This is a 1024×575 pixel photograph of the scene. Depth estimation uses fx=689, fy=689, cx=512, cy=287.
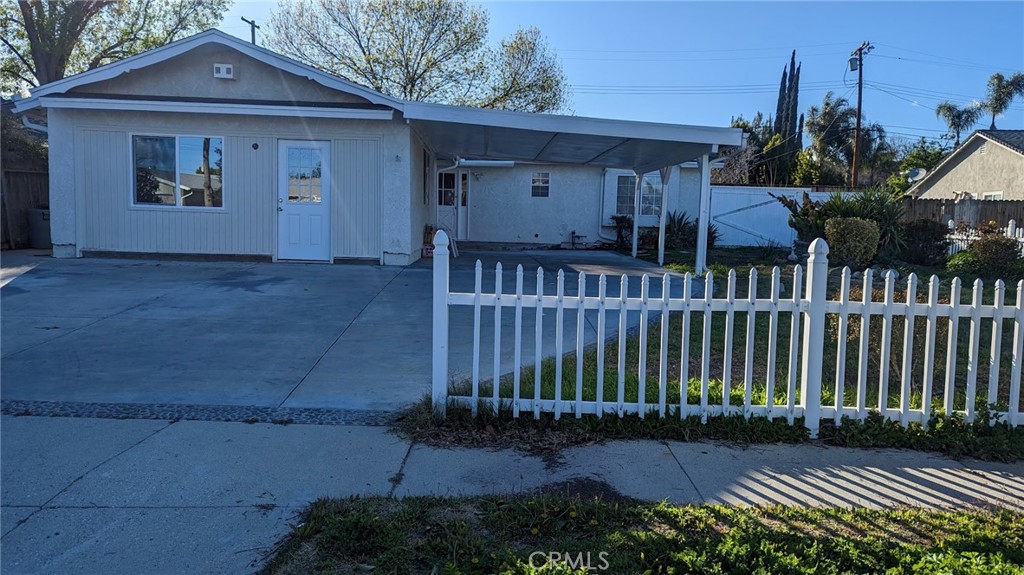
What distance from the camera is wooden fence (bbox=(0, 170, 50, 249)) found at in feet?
50.1

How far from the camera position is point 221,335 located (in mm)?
7406

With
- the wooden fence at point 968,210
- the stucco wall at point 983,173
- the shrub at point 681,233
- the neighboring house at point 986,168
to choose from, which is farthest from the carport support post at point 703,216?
the stucco wall at point 983,173

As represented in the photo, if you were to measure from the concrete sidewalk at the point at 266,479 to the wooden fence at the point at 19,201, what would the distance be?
1326 cm

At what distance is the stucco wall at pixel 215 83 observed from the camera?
43.1 ft

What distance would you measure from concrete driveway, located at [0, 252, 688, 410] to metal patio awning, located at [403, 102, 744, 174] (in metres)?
2.66

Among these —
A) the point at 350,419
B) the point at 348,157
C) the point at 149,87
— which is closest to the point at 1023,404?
the point at 350,419

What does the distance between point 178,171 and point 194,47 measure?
2370 mm

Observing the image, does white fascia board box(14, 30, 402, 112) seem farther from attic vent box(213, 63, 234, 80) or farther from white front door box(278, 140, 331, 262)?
white front door box(278, 140, 331, 262)

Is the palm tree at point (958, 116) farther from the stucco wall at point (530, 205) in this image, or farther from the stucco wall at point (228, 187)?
the stucco wall at point (228, 187)

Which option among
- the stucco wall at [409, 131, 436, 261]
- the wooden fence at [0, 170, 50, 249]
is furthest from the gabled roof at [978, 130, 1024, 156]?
the wooden fence at [0, 170, 50, 249]

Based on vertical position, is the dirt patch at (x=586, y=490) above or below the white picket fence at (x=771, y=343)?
below

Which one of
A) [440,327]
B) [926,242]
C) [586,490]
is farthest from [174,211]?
[926,242]

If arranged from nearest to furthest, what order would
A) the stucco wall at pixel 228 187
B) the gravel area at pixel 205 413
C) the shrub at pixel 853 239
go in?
1. the gravel area at pixel 205 413
2. the stucco wall at pixel 228 187
3. the shrub at pixel 853 239

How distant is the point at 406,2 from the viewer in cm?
2717
